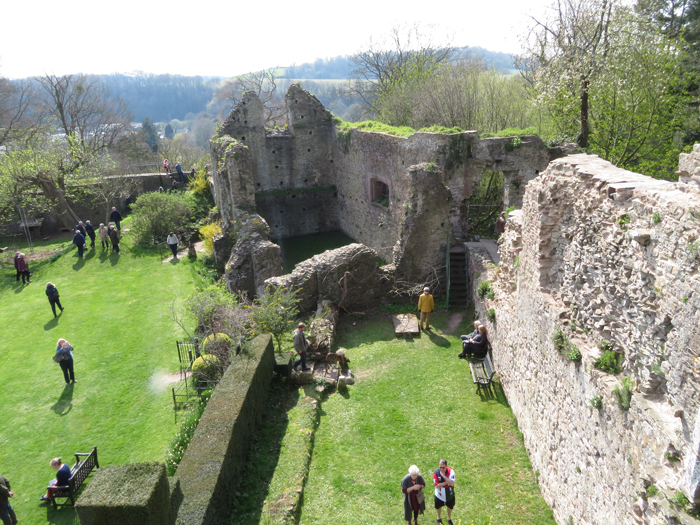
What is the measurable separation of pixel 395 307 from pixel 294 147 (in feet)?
40.7

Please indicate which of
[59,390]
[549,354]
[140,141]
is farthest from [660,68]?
[140,141]

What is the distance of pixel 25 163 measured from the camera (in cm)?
2125

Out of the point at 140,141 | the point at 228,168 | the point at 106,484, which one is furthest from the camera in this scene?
the point at 140,141

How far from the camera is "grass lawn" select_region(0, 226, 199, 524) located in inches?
339

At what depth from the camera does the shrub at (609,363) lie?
477 cm

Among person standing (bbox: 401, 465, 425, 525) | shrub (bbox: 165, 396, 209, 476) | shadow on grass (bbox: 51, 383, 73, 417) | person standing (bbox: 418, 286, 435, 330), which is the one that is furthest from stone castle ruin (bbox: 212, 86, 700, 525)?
shadow on grass (bbox: 51, 383, 73, 417)

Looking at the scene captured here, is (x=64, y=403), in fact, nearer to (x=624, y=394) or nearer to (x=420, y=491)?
(x=420, y=491)

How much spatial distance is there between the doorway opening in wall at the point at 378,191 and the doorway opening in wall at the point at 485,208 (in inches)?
137

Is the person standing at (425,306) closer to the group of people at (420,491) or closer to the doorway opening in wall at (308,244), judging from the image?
the group of people at (420,491)

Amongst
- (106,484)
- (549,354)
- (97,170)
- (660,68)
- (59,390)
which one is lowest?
(59,390)

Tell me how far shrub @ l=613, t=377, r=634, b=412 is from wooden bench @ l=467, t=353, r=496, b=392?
4.40 metres

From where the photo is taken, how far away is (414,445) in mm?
Result: 7613

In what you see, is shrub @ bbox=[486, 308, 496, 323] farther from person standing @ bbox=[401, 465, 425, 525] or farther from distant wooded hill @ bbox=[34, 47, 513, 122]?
distant wooded hill @ bbox=[34, 47, 513, 122]

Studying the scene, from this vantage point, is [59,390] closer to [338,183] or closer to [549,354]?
[549,354]
